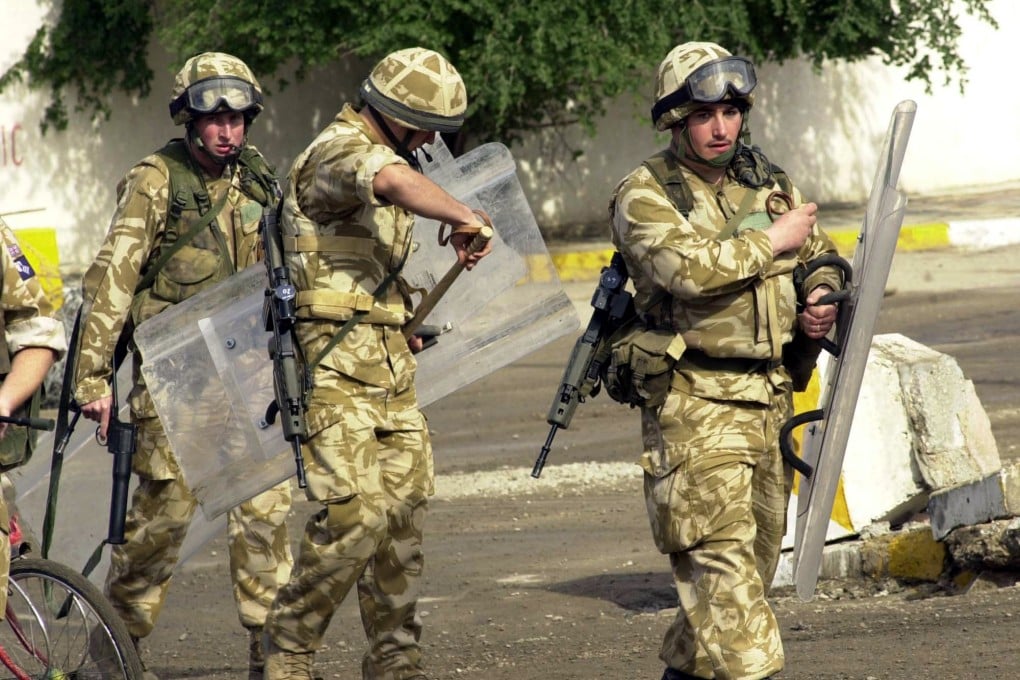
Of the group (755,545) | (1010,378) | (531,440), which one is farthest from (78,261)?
(755,545)

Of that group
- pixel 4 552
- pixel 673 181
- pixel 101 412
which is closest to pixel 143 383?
pixel 101 412

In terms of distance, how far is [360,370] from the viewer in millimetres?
4457

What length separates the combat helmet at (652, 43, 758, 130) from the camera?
4.18 metres

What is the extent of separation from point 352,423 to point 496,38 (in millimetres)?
10033

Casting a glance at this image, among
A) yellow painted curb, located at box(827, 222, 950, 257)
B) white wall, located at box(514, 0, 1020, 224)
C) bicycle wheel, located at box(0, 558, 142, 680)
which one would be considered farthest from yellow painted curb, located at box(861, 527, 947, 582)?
white wall, located at box(514, 0, 1020, 224)

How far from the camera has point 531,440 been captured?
9211mm

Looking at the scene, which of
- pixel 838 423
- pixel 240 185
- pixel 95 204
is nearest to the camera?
pixel 838 423

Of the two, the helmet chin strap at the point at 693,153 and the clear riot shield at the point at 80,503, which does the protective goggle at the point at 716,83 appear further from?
the clear riot shield at the point at 80,503

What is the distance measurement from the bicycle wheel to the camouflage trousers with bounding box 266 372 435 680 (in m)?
0.61

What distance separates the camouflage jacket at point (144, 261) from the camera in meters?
4.96

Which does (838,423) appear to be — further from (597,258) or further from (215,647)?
(597,258)

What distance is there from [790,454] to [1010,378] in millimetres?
5633

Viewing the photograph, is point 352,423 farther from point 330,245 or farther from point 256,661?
point 256,661

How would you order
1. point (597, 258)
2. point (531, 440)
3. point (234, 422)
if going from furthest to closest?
1. point (597, 258)
2. point (531, 440)
3. point (234, 422)
